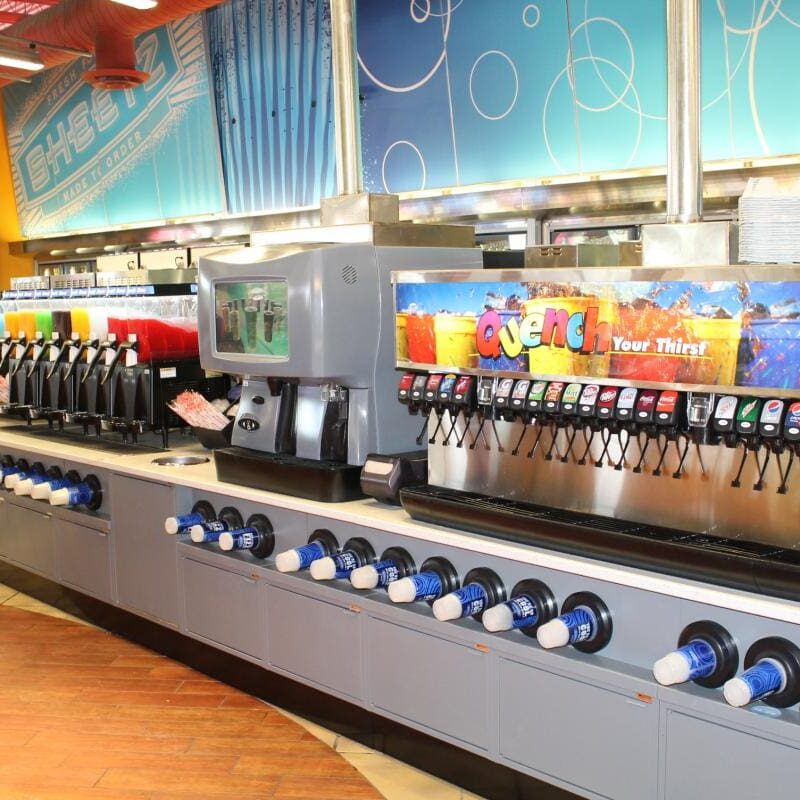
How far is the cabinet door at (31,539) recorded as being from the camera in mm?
5445

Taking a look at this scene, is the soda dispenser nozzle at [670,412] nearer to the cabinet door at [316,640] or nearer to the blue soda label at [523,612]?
the blue soda label at [523,612]

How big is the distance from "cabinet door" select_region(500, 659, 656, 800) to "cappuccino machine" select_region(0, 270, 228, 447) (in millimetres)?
2450

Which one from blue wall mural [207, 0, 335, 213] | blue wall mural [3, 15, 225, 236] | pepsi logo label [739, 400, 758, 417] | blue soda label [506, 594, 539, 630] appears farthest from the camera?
blue wall mural [3, 15, 225, 236]

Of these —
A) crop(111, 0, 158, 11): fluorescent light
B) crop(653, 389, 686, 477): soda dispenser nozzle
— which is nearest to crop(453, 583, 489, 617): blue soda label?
crop(653, 389, 686, 477): soda dispenser nozzle

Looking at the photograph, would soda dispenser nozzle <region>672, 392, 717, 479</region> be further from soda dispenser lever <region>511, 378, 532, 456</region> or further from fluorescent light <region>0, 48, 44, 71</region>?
fluorescent light <region>0, 48, 44, 71</region>

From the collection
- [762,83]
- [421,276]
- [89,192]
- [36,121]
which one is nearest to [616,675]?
[421,276]

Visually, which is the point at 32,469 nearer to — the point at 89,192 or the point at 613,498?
the point at 613,498

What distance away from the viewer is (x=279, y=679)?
4246 mm

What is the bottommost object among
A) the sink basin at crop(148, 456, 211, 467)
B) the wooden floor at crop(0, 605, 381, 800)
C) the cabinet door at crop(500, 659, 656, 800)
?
the wooden floor at crop(0, 605, 381, 800)

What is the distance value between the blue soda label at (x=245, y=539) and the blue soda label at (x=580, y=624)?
1.53m

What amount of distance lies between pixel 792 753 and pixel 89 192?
8.51m

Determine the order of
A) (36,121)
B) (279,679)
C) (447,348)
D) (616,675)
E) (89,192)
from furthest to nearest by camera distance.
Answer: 1. (36,121)
2. (89,192)
3. (279,679)
4. (447,348)
5. (616,675)

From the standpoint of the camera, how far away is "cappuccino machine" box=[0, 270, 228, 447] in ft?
16.4

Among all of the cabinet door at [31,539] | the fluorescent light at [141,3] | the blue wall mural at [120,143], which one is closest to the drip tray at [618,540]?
the cabinet door at [31,539]
